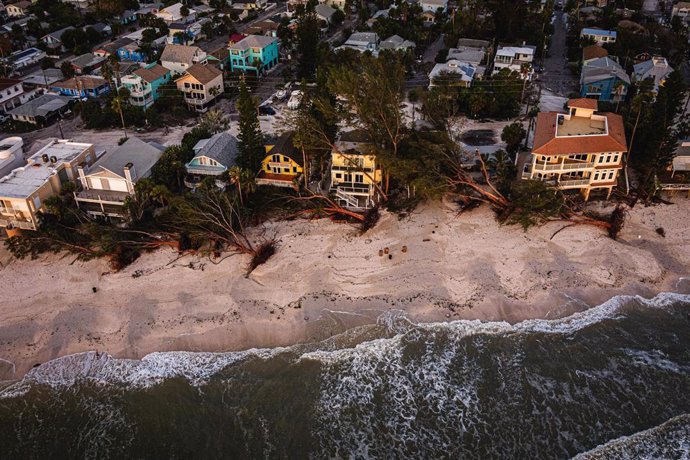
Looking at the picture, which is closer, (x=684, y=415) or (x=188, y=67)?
(x=684, y=415)

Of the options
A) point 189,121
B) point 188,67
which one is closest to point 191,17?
point 188,67

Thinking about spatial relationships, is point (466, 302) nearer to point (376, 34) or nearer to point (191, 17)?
point (376, 34)

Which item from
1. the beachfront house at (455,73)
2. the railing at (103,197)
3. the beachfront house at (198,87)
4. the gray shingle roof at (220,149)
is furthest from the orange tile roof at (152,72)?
the beachfront house at (455,73)

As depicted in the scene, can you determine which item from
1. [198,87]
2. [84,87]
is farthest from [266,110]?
[84,87]

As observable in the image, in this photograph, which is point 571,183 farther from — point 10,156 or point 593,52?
point 10,156

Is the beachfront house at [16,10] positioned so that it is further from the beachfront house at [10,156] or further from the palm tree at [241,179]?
the palm tree at [241,179]

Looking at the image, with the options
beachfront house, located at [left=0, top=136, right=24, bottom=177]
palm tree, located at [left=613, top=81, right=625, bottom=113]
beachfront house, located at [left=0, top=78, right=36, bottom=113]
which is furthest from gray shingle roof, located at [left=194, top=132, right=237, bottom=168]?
palm tree, located at [left=613, top=81, right=625, bottom=113]

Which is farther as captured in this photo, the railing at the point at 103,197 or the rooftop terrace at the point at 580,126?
the rooftop terrace at the point at 580,126
